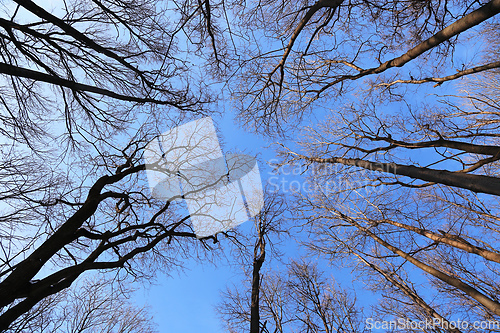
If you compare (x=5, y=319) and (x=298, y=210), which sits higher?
(x=298, y=210)

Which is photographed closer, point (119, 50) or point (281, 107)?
point (119, 50)

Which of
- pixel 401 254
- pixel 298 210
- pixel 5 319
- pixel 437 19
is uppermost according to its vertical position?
pixel 437 19

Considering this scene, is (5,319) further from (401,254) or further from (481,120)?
(481,120)

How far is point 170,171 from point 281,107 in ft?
11.1

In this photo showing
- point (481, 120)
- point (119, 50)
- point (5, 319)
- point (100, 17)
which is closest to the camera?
point (5, 319)

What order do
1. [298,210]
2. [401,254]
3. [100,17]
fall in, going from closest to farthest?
[100,17], [401,254], [298,210]

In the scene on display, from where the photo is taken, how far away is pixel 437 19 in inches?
191

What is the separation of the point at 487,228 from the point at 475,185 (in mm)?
3857

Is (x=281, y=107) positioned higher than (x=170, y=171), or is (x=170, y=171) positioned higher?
(x=281, y=107)

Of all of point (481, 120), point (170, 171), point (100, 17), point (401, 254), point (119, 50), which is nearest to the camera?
point (100, 17)

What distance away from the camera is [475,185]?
118 inches

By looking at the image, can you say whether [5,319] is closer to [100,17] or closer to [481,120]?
[100,17]

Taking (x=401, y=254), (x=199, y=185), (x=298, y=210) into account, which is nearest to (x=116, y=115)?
(x=199, y=185)

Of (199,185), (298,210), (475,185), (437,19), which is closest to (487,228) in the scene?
(475,185)
